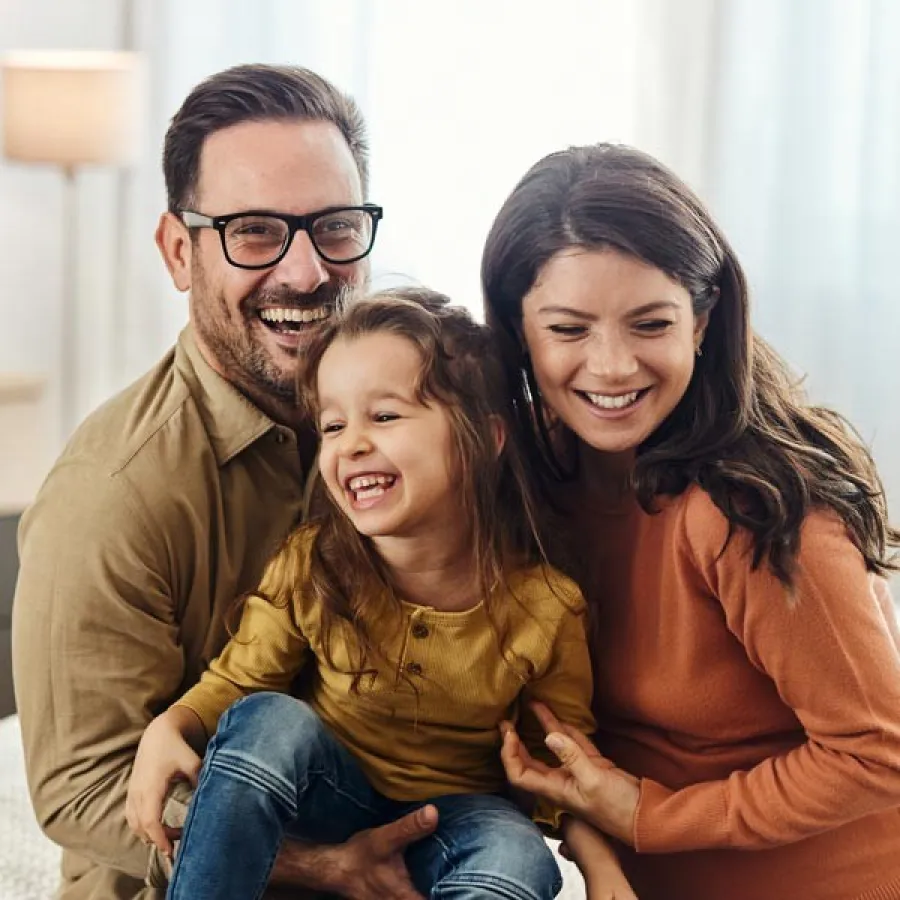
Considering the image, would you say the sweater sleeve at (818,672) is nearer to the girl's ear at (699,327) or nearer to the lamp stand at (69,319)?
the girl's ear at (699,327)

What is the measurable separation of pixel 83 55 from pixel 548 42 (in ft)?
3.75

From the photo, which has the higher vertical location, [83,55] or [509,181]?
[83,55]

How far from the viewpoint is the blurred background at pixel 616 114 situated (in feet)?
13.7

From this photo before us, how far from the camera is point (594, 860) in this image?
156 centimetres

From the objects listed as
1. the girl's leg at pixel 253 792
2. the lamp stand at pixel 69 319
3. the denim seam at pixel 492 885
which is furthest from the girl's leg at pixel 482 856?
the lamp stand at pixel 69 319

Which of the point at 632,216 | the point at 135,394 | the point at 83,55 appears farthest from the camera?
the point at 83,55

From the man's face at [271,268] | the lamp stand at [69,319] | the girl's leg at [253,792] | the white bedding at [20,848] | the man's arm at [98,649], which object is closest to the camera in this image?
the girl's leg at [253,792]

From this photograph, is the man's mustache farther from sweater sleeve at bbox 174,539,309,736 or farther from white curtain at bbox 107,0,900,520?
white curtain at bbox 107,0,900,520

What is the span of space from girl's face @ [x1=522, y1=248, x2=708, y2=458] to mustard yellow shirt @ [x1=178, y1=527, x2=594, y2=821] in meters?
0.17

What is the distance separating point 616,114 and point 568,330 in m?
2.84

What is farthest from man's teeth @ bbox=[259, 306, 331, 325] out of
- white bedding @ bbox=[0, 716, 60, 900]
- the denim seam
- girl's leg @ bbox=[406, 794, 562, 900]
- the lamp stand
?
the lamp stand

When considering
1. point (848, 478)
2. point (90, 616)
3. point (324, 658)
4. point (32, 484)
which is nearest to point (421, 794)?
point (324, 658)

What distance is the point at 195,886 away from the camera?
4.66ft

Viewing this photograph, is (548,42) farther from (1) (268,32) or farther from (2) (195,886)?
(2) (195,886)
